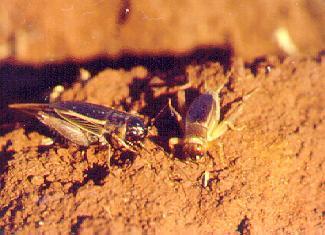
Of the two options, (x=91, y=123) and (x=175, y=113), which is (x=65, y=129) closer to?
(x=91, y=123)

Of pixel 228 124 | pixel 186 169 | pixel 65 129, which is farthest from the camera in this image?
pixel 65 129

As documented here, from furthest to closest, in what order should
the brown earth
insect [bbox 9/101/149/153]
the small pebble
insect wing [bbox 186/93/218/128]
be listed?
1. the brown earth
2. insect wing [bbox 186/93/218/128]
3. insect [bbox 9/101/149/153]
4. the small pebble

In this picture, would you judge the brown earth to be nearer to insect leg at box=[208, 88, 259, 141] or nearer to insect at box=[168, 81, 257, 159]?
insect at box=[168, 81, 257, 159]

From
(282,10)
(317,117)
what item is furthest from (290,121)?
(282,10)

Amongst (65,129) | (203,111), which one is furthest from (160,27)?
(65,129)

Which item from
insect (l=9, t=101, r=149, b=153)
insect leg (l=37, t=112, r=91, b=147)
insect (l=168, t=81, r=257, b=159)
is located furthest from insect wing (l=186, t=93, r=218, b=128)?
insect leg (l=37, t=112, r=91, b=147)
